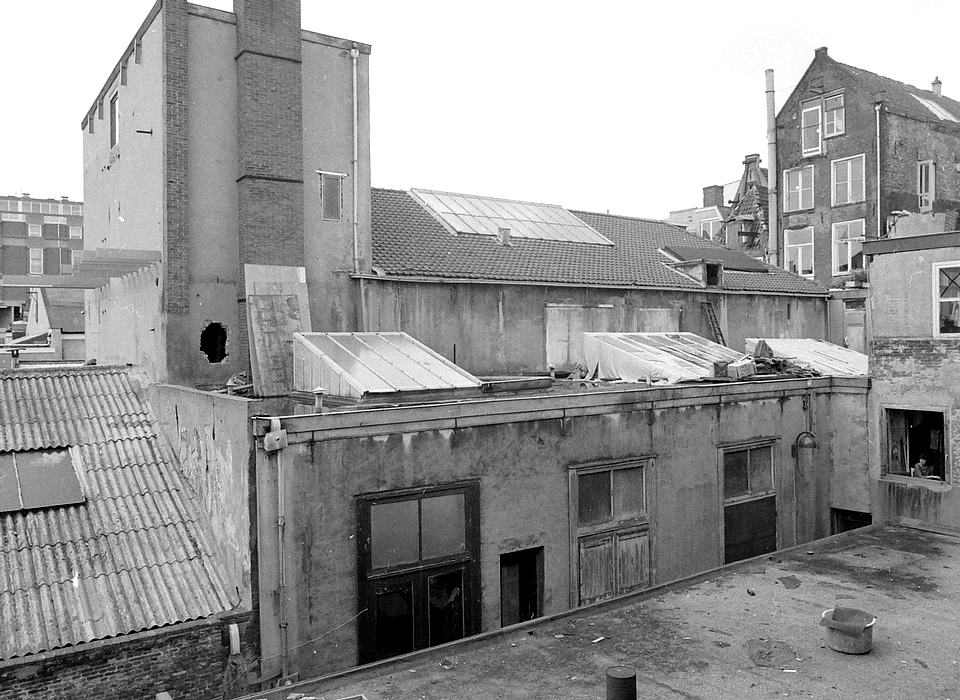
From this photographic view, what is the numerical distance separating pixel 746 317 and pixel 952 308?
808cm

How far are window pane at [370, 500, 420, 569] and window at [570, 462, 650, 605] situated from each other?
10.5 feet

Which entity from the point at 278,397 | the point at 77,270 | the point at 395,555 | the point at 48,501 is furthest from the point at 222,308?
the point at 395,555

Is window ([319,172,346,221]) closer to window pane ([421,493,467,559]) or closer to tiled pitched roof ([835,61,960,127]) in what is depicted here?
window pane ([421,493,467,559])

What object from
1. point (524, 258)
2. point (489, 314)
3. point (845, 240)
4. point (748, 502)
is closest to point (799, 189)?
point (845, 240)

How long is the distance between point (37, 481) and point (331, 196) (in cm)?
831

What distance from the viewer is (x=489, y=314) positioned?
18.1 metres

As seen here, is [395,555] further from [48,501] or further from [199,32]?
[199,32]

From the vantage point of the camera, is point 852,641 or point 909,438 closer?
point 852,641

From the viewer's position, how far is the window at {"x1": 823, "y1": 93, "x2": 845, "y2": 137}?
31047mm

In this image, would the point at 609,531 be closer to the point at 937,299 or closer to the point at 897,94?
the point at 937,299

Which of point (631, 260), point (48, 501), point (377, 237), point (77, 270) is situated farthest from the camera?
point (631, 260)

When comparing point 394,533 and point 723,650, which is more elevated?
point 394,533

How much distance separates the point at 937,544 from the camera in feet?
47.5

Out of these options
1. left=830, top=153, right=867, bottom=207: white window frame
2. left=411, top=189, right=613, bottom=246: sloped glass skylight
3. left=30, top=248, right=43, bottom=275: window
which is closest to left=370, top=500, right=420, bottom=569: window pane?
left=411, top=189, right=613, bottom=246: sloped glass skylight
